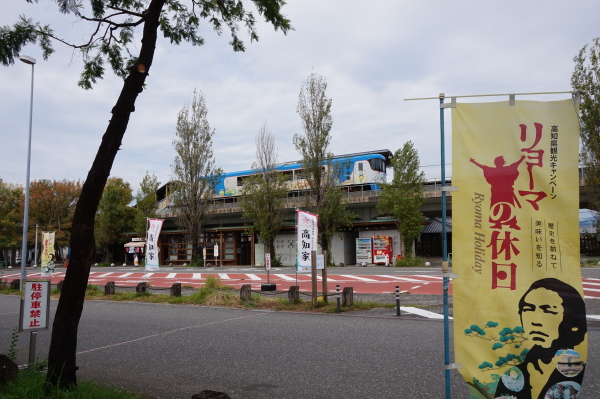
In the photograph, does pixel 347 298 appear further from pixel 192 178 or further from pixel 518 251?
pixel 192 178

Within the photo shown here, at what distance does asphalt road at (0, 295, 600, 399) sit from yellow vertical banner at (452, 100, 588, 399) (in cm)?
207

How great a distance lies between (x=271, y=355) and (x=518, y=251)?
4789 mm

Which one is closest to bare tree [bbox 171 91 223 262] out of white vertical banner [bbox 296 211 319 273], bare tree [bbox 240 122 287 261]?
bare tree [bbox 240 122 287 261]

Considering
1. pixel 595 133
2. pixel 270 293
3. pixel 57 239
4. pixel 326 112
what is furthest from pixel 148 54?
pixel 57 239

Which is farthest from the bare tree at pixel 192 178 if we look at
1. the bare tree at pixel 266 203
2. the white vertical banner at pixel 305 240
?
the white vertical banner at pixel 305 240

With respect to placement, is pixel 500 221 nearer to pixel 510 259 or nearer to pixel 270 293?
pixel 510 259

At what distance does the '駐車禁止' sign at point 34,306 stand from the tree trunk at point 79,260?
1.37m

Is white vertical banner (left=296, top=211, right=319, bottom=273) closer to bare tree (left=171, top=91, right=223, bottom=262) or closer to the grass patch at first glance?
the grass patch

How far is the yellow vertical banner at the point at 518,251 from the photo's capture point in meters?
2.89

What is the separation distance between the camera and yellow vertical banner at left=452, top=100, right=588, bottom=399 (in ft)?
9.48

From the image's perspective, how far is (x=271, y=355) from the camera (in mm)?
6836

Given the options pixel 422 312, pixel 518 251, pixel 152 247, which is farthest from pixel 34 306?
pixel 152 247

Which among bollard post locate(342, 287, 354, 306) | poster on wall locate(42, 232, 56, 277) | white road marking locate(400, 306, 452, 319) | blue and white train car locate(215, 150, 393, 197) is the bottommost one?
white road marking locate(400, 306, 452, 319)

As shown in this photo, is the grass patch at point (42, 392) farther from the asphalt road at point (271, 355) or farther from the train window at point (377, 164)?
the train window at point (377, 164)
